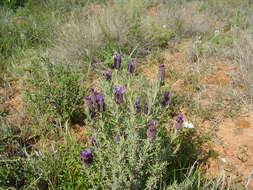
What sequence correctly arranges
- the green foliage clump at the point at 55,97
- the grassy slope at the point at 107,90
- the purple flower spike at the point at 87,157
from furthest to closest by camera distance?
the green foliage clump at the point at 55,97
the grassy slope at the point at 107,90
the purple flower spike at the point at 87,157

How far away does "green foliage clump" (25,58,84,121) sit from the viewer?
2205 mm

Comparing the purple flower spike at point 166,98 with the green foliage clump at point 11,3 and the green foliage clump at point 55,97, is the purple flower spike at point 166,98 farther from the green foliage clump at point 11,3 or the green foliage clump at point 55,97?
the green foliage clump at point 11,3

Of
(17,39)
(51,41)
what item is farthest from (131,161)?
(17,39)

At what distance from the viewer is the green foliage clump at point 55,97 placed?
221cm

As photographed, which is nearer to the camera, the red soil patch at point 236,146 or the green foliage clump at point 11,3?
the red soil patch at point 236,146

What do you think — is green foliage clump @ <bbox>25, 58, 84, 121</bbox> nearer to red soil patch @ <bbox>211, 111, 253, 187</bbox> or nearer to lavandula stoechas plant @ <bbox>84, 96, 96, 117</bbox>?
lavandula stoechas plant @ <bbox>84, 96, 96, 117</bbox>

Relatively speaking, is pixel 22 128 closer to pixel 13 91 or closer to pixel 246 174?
pixel 13 91

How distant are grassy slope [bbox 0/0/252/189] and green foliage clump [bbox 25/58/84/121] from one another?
1cm

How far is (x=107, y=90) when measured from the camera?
1.38 meters

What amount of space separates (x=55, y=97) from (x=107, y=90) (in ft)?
3.34

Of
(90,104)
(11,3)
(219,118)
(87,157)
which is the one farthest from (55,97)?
(11,3)

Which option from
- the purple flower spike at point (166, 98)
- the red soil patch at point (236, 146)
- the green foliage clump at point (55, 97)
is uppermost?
the purple flower spike at point (166, 98)

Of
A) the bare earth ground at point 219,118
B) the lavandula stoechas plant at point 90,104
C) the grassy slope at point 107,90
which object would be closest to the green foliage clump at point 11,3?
the grassy slope at point 107,90

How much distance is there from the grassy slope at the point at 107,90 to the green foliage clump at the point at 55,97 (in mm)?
10
